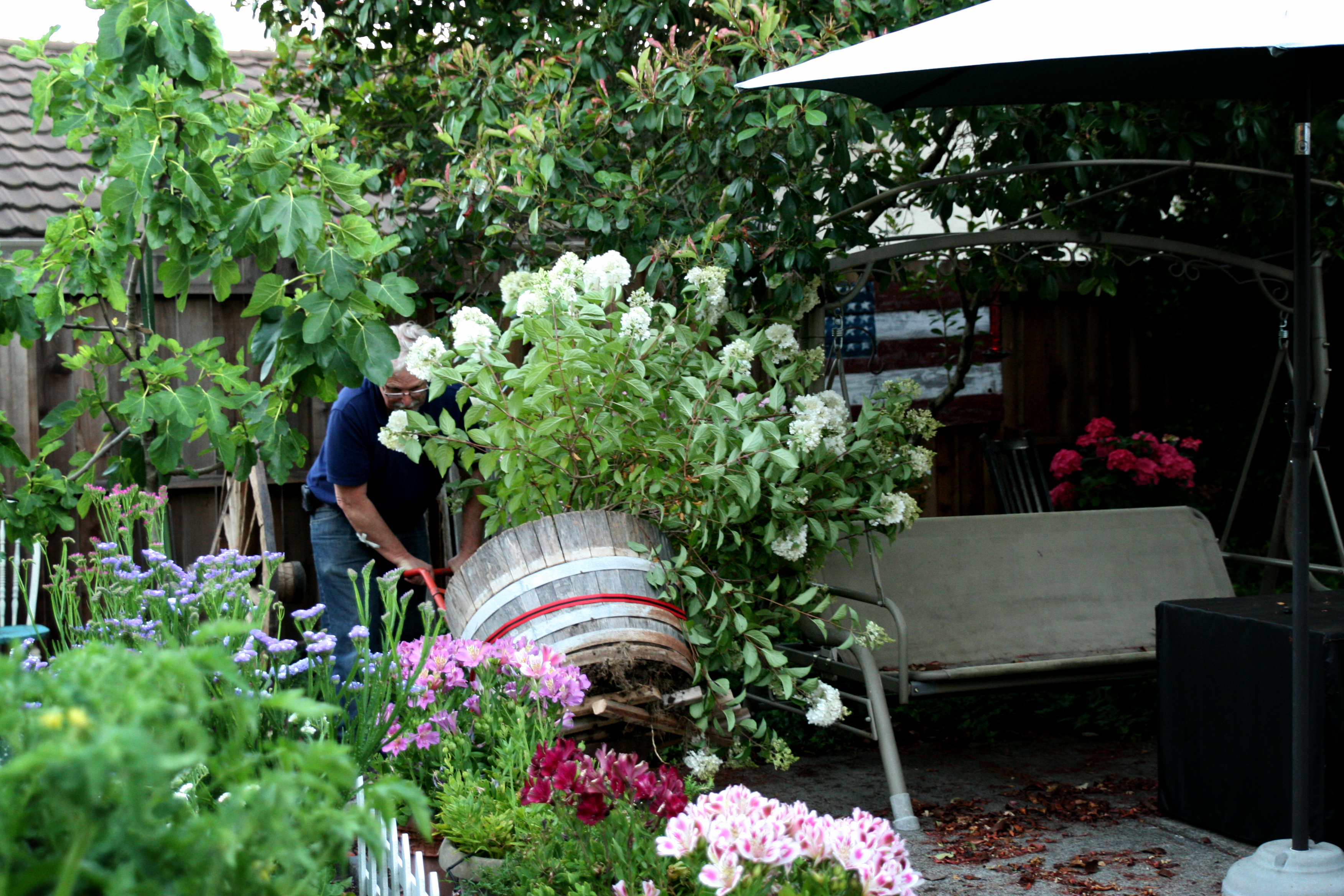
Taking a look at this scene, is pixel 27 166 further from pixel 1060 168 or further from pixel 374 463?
pixel 1060 168

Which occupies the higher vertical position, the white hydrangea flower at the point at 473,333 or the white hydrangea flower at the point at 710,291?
the white hydrangea flower at the point at 710,291

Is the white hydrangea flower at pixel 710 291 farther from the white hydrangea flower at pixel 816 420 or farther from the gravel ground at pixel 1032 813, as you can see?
the gravel ground at pixel 1032 813

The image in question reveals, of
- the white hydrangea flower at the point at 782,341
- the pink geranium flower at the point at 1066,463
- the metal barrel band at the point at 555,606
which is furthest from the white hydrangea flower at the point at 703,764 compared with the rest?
the pink geranium flower at the point at 1066,463

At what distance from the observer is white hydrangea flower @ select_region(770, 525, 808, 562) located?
2705 millimetres

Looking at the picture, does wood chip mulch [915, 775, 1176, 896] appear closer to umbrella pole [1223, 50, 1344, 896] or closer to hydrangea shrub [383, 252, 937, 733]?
umbrella pole [1223, 50, 1344, 896]

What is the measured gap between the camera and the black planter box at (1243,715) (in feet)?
8.63

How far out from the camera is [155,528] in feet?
9.36

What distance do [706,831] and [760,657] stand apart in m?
1.46

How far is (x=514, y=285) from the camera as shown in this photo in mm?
2715

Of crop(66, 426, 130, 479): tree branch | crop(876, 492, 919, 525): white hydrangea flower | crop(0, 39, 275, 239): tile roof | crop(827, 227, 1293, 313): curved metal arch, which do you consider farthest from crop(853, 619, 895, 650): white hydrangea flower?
crop(0, 39, 275, 239): tile roof

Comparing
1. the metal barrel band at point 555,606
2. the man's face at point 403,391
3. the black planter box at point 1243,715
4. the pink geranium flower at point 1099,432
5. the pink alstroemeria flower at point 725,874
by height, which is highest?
the man's face at point 403,391

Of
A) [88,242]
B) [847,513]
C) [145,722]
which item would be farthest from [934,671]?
[145,722]

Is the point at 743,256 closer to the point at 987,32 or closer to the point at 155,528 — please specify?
the point at 987,32

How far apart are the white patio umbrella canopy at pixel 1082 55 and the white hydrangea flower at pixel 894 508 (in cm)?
100
